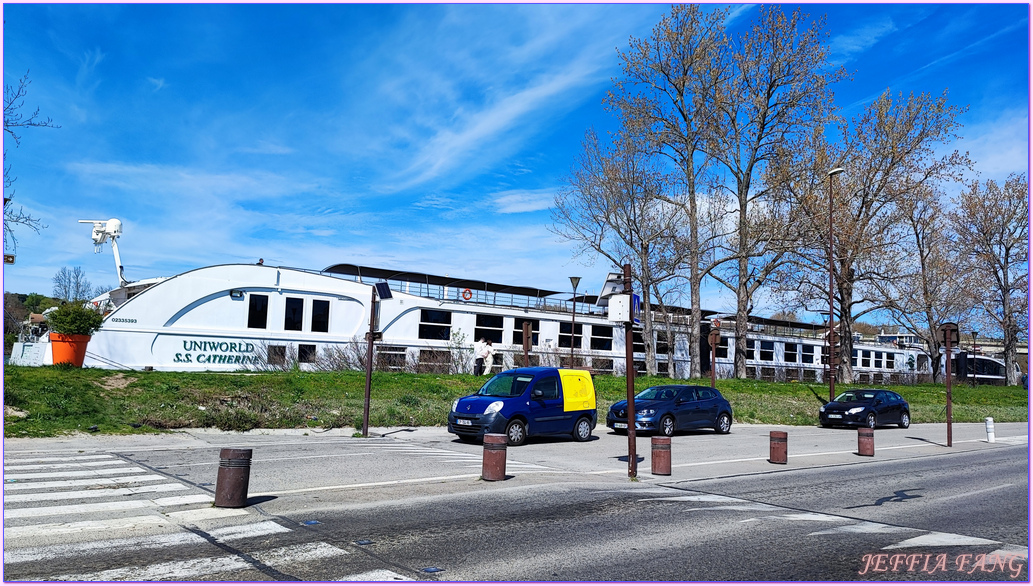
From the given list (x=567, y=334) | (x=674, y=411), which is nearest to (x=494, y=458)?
(x=674, y=411)

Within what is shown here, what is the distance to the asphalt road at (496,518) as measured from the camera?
6219 mm

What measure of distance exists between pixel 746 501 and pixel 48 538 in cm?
812

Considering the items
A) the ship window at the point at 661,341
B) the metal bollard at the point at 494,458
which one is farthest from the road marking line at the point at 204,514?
the ship window at the point at 661,341

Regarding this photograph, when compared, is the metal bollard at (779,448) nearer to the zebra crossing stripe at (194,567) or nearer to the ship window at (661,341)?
the zebra crossing stripe at (194,567)

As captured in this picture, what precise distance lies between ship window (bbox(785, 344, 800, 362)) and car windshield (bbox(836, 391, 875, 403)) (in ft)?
76.7

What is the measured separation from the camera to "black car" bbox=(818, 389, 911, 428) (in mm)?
25625

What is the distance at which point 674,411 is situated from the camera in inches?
805

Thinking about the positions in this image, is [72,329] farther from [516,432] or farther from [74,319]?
[516,432]

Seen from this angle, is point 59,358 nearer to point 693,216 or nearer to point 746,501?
point 746,501

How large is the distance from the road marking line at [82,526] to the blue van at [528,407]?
9236 mm

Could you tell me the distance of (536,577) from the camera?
19.6 ft

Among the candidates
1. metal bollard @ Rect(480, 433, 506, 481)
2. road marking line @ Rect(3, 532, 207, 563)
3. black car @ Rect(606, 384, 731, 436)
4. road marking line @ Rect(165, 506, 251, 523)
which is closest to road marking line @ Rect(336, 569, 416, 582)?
road marking line @ Rect(3, 532, 207, 563)

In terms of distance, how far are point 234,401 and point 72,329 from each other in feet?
19.5

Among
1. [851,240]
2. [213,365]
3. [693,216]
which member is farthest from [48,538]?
[851,240]
